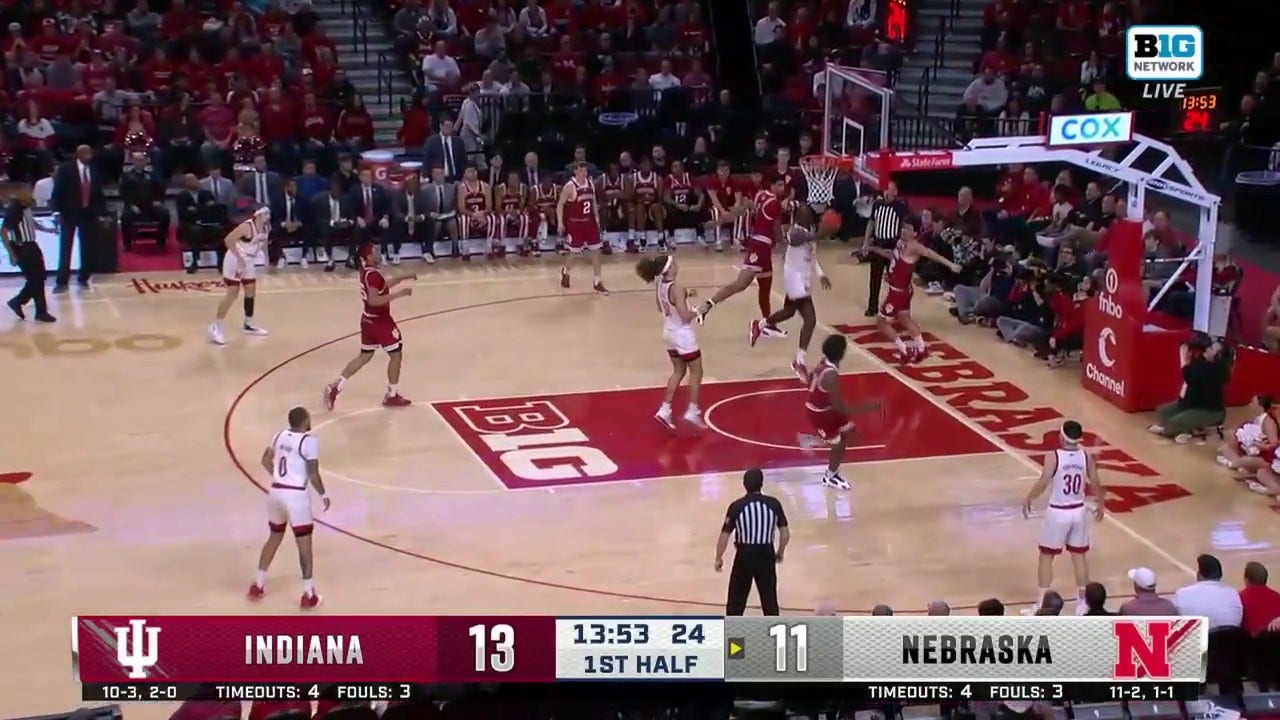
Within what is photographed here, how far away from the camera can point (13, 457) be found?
16.8 meters

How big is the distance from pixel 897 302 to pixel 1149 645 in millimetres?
9821

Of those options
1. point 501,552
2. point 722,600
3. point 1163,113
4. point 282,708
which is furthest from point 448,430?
point 1163,113

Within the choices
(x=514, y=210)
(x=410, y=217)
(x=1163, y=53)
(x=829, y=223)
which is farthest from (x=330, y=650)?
(x=1163, y=53)

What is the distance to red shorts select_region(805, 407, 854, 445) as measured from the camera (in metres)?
15.5

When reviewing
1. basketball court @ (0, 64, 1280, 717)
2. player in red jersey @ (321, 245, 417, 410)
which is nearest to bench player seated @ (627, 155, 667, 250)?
basketball court @ (0, 64, 1280, 717)

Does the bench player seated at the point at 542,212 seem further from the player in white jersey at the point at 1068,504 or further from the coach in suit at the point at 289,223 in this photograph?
the player in white jersey at the point at 1068,504

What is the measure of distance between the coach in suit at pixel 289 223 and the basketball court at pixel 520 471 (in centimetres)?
200

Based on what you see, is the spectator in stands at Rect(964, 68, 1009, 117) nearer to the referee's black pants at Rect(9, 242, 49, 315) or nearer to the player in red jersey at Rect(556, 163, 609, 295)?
the player in red jersey at Rect(556, 163, 609, 295)

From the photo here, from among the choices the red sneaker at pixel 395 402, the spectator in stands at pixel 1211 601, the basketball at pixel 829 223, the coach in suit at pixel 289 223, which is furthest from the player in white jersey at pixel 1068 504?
the coach in suit at pixel 289 223

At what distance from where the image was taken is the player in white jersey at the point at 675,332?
56.0 feet

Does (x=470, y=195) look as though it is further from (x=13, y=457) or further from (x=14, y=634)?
(x=14, y=634)

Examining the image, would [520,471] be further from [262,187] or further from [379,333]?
[262,187]

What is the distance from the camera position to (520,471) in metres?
16.6

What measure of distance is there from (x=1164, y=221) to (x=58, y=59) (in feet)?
49.9
